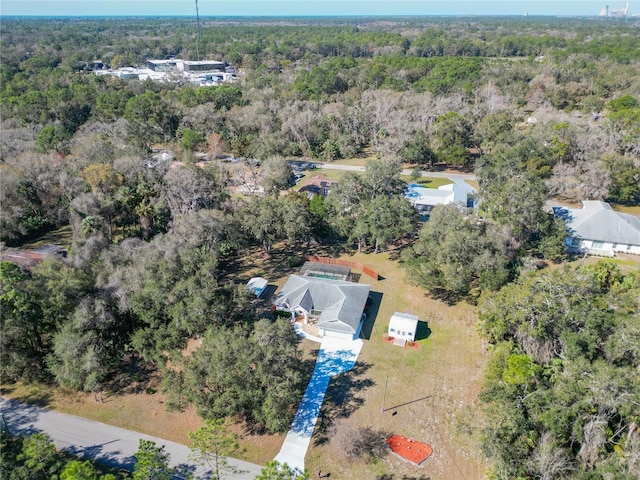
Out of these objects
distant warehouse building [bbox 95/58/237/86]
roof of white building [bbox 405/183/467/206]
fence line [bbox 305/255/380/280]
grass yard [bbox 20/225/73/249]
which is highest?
distant warehouse building [bbox 95/58/237/86]

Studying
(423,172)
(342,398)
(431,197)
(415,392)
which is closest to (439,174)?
(423,172)

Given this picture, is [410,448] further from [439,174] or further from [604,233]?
[439,174]

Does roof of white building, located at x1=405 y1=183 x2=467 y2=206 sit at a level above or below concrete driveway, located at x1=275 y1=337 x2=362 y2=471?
above

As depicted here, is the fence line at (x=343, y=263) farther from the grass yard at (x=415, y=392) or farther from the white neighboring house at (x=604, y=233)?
the white neighboring house at (x=604, y=233)

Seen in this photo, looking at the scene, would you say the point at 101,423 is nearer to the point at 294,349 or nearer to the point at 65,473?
the point at 65,473

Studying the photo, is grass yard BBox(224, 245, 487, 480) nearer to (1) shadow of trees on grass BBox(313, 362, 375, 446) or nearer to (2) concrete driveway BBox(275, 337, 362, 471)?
(1) shadow of trees on grass BBox(313, 362, 375, 446)


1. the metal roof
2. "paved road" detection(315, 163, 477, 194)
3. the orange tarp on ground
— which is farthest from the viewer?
"paved road" detection(315, 163, 477, 194)

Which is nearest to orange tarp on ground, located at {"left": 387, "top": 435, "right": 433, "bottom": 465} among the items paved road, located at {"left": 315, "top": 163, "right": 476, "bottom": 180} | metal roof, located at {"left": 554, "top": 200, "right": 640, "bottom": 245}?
metal roof, located at {"left": 554, "top": 200, "right": 640, "bottom": 245}
